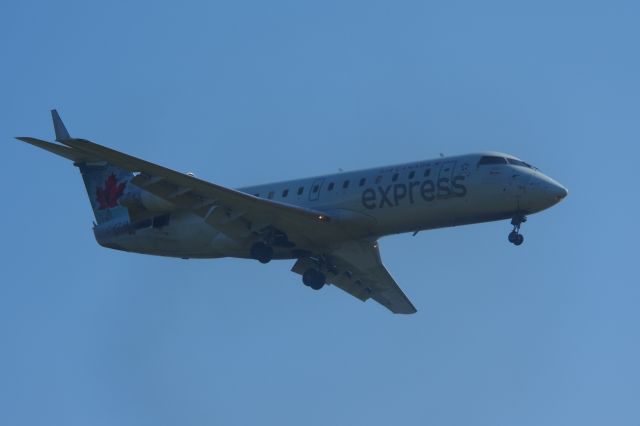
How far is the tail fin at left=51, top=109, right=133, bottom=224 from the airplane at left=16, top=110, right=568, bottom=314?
146cm

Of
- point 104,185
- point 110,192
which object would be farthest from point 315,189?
point 104,185

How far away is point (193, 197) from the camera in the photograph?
141 ft

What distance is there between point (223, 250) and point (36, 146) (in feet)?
25.5

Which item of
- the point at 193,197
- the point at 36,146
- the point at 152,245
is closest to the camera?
the point at 36,146

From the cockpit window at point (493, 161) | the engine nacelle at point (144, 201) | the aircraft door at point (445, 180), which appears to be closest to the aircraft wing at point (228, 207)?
the engine nacelle at point (144, 201)

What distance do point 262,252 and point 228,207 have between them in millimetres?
1906

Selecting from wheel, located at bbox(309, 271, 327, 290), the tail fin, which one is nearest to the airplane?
wheel, located at bbox(309, 271, 327, 290)

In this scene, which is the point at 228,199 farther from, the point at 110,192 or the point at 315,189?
the point at 110,192

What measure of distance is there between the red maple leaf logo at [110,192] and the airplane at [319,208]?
1.58m

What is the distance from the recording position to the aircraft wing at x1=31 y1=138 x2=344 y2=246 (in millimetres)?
41750

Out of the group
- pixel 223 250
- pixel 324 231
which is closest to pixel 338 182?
pixel 324 231

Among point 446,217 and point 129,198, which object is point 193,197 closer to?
point 129,198

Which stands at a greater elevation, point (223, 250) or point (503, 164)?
point (503, 164)

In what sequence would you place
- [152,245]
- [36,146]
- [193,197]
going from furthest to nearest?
[152,245]
[193,197]
[36,146]
